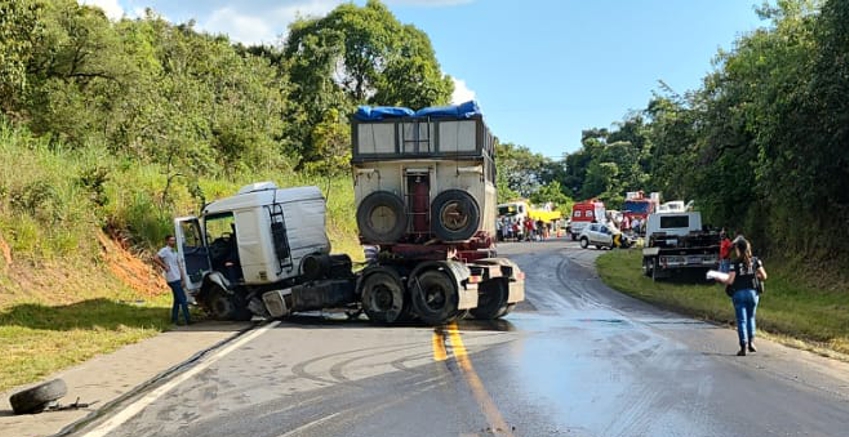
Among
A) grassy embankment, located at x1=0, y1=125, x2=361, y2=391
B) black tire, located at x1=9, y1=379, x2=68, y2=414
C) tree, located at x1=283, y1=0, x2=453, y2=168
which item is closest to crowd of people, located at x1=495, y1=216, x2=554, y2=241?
tree, located at x1=283, y1=0, x2=453, y2=168

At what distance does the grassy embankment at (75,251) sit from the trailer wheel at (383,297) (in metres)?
3.73

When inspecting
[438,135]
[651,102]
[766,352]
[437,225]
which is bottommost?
[766,352]

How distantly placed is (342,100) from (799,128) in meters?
34.1

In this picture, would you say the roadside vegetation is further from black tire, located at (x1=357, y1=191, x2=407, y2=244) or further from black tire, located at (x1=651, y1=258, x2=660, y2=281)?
black tire, located at (x1=651, y1=258, x2=660, y2=281)

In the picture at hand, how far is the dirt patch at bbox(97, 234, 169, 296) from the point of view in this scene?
1920 centimetres

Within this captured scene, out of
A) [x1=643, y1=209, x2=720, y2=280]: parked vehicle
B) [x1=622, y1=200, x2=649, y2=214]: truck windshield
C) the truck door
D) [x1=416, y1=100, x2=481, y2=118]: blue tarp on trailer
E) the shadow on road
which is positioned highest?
[x1=416, y1=100, x2=481, y2=118]: blue tarp on trailer

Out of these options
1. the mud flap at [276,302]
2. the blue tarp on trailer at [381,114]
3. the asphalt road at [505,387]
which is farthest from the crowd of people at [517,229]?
the asphalt road at [505,387]

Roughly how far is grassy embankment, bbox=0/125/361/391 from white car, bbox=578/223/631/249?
88.9ft

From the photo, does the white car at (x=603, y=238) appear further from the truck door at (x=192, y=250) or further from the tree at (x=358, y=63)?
the truck door at (x=192, y=250)

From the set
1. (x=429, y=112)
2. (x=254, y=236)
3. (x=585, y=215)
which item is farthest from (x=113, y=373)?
(x=585, y=215)

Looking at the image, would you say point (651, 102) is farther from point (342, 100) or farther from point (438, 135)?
point (438, 135)

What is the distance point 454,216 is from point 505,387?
6643 millimetres

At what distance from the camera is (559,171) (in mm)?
118438

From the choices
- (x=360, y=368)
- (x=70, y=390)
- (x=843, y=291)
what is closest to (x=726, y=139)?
(x=843, y=291)
